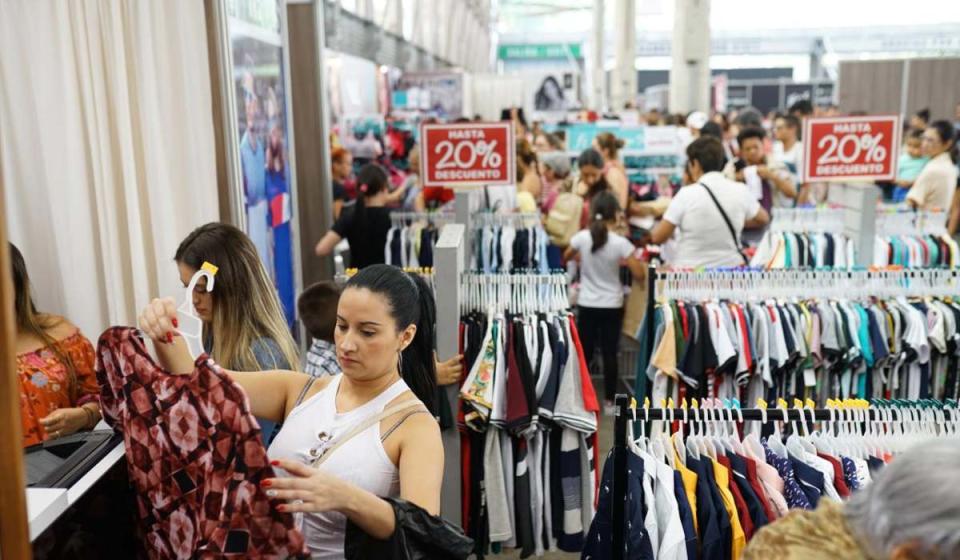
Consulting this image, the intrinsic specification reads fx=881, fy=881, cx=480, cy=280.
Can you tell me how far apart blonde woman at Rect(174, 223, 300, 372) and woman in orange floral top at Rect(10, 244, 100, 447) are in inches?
19.3

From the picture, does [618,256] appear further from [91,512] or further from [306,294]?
[91,512]

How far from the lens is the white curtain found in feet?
10.5

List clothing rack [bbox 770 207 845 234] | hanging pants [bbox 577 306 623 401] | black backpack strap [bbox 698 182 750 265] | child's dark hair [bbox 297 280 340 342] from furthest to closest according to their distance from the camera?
clothing rack [bbox 770 207 845 234] → hanging pants [bbox 577 306 623 401] → black backpack strap [bbox 698 182 750 265] → child's dark hair [bbox 297 280 340 342]

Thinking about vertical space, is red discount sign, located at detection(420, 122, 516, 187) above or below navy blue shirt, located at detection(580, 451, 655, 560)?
above

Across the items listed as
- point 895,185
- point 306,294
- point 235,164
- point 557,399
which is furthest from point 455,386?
point 895,185

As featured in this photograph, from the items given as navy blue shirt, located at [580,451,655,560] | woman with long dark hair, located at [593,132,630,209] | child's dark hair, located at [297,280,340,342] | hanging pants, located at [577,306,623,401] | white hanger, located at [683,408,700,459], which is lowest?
hanging pants, located at [577,306,623,401]

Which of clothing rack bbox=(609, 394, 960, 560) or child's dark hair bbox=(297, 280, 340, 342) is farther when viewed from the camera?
child's dark hair bbox=(297, 280, 340, 342)

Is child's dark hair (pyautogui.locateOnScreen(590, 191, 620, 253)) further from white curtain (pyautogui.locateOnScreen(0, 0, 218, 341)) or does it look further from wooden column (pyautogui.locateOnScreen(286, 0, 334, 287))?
white curtain (pyautogui.locateOnScreen(0, 0, 218, 341))

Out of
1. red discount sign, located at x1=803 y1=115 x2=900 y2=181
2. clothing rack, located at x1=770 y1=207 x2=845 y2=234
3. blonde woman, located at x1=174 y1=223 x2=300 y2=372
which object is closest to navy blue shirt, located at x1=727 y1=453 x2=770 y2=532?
blonde woman, located at x1=174 y1=223 x2=300 y2=372

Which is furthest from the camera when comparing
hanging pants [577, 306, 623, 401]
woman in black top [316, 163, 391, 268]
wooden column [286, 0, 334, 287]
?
wooden column [286, 0, 334, 287]

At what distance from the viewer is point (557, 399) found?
142 inches

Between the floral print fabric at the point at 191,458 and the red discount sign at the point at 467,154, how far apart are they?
350cm

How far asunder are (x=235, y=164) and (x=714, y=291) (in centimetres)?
243

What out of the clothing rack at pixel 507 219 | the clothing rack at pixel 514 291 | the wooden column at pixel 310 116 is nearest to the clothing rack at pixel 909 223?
the clothing rack at pixel 507 219
